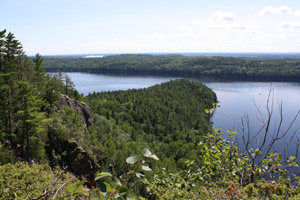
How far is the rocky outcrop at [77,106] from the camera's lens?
114 ft

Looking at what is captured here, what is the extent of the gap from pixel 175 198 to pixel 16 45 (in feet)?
111

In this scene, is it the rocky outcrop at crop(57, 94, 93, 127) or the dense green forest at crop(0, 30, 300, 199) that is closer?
the dense green forest at crop(0, 30, 300, 199)

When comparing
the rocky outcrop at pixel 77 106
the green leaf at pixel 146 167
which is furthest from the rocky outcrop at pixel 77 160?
the green leaf at pixel 146 167

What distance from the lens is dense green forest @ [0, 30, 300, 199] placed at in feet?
15.2

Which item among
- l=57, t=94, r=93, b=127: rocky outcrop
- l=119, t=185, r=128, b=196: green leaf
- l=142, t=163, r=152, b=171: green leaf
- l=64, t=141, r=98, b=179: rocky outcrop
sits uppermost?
l=142, t=163, r=152, b=171: green leaf

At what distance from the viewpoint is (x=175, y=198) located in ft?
16.7

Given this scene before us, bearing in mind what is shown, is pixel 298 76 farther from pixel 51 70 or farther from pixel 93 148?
pixel 51 70

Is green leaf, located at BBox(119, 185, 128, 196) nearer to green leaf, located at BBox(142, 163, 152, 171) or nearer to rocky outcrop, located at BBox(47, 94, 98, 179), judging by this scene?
green leaf, located at BBox(142, 163, 152, 171)

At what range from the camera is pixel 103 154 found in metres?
33.8

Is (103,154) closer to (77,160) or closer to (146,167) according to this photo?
(77,160)

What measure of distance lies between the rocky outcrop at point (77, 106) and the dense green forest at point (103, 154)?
16 cm

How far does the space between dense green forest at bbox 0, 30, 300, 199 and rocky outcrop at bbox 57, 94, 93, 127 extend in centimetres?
16

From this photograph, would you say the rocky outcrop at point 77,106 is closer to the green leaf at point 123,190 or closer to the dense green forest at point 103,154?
the dense green forest at point 103,154

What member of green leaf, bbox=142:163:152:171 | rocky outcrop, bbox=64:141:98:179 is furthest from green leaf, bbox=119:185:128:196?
rocky outcrop, bbox=64:141:98:179
